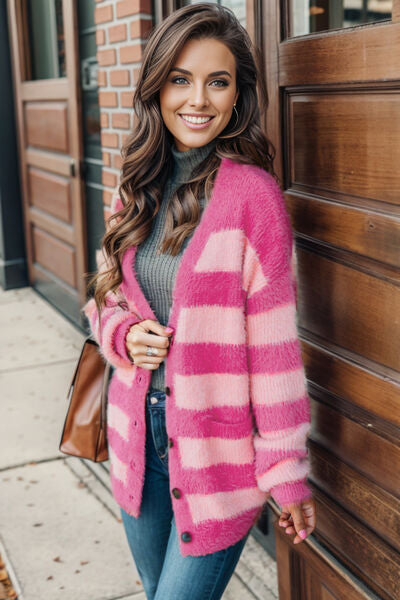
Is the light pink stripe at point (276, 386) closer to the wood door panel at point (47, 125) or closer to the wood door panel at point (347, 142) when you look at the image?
the wood door panel at point (347, 142)

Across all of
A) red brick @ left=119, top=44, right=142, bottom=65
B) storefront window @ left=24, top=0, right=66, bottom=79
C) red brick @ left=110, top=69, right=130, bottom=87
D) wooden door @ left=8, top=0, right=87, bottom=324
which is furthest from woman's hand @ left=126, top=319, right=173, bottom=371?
storefront window @ left=24, top=0, right=66, bottom=79

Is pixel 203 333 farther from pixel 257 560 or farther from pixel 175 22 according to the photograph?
pixel 257 560

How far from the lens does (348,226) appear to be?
1896 mm

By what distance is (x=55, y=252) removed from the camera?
6391 mm

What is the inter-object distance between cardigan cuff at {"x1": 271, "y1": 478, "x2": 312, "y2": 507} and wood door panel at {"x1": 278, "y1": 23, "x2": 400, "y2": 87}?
960 millimetres

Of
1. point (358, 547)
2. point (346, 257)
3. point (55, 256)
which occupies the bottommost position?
point (358, 547)

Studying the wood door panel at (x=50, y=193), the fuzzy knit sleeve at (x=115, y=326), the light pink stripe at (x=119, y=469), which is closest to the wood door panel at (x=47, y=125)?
the wood door panel at (x=50, y=193)

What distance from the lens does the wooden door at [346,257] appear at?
176cm

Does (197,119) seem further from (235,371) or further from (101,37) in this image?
(101,37)

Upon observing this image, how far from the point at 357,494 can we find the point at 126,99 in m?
2.37

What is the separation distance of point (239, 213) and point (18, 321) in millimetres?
4890

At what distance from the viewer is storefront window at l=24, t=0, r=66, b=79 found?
5801mm

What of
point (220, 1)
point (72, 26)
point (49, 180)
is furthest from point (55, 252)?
point (220, 1)

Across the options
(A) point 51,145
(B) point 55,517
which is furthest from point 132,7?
(A) point 51,145
